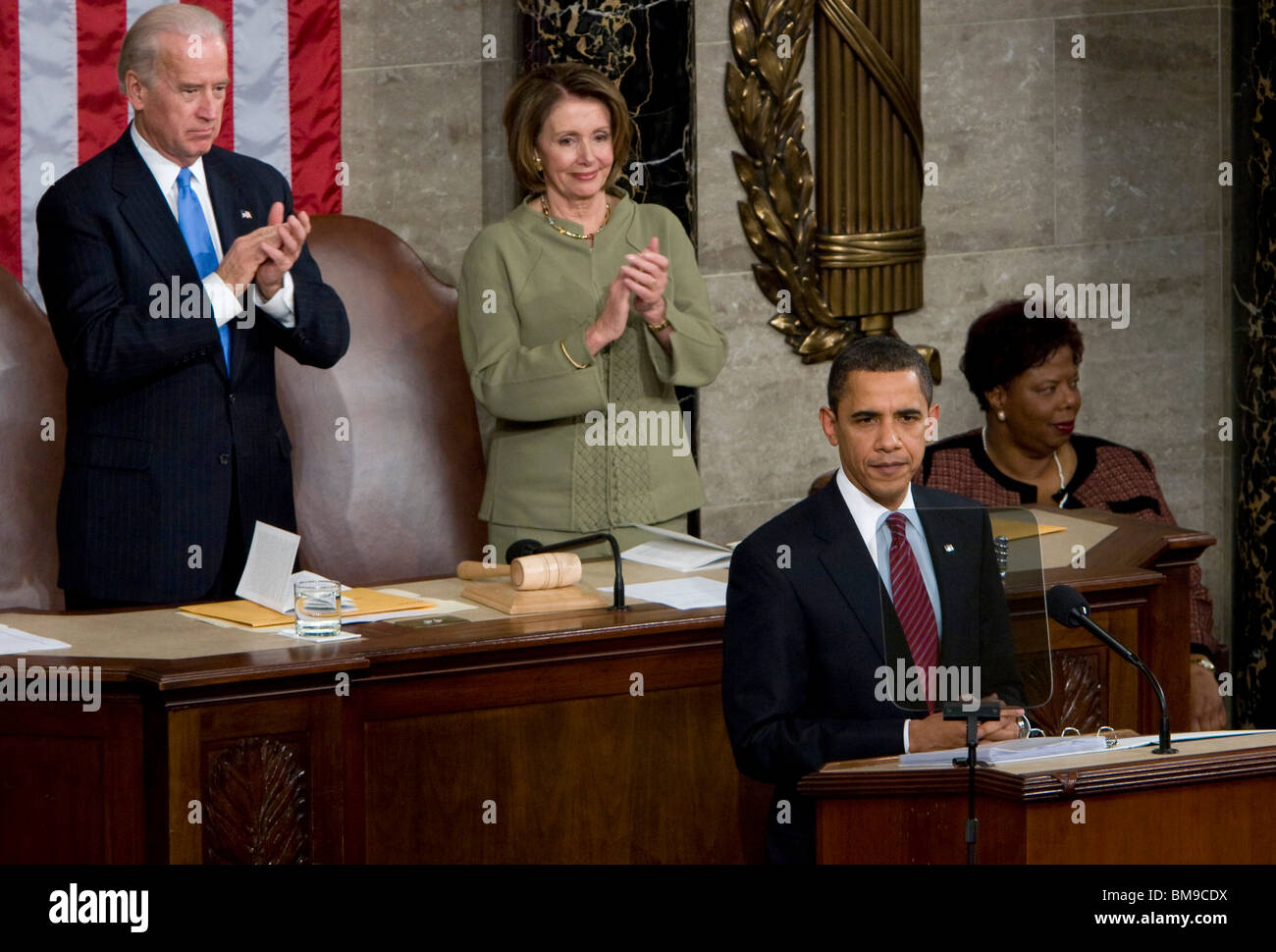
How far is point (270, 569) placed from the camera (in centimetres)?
405

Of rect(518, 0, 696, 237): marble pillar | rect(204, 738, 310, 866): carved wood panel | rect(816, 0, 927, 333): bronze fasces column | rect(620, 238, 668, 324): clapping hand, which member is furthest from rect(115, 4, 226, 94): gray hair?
rect(816, 0, 927, 333): bronze fasces column

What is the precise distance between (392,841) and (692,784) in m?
0.72

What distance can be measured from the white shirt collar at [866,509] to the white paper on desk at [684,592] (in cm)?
82

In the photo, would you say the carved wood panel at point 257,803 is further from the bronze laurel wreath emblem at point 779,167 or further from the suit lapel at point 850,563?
the bronze laurel wreath emblem at point 779,167

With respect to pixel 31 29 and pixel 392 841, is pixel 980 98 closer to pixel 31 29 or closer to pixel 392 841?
pixel 31 29

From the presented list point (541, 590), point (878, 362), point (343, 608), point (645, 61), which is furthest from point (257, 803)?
point (645, 61)

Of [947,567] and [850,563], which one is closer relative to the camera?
[947,567]

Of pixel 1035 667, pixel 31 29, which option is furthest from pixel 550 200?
pixel 1035 667

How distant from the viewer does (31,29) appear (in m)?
5.68

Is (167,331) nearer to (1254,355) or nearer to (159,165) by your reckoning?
(159,165)

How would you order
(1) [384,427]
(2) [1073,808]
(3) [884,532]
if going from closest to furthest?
(2) [1073,808], (3) [884,532], (1) [384,427]

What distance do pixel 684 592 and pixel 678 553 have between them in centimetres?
40

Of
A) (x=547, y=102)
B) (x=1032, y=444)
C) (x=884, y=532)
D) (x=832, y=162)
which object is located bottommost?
(x=884, y=532)

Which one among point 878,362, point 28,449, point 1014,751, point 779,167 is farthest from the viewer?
point 779,167
